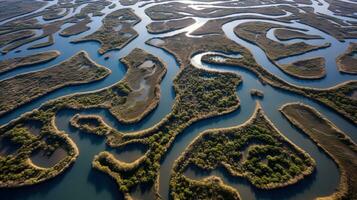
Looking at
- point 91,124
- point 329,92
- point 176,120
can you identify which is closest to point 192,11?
point 329,92

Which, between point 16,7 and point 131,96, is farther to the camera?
point 16,7

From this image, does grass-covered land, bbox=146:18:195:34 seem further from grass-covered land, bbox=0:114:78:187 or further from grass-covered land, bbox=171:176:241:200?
grass-covered land, bbox=171:176:241:200

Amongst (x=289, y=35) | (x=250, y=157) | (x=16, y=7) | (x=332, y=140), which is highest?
(x=289, y=35)

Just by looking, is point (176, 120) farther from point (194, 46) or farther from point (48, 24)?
point (48, 24)

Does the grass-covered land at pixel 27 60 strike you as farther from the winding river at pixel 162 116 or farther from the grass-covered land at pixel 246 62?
the grass-covered land at pixel 246 62

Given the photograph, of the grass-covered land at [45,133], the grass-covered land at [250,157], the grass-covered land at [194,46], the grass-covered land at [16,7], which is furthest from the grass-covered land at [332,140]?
the grass-covered land at [16,7]

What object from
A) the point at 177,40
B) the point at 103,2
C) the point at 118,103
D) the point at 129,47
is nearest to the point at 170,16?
the point at 177,40

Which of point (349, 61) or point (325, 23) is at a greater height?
point (325, 23)
